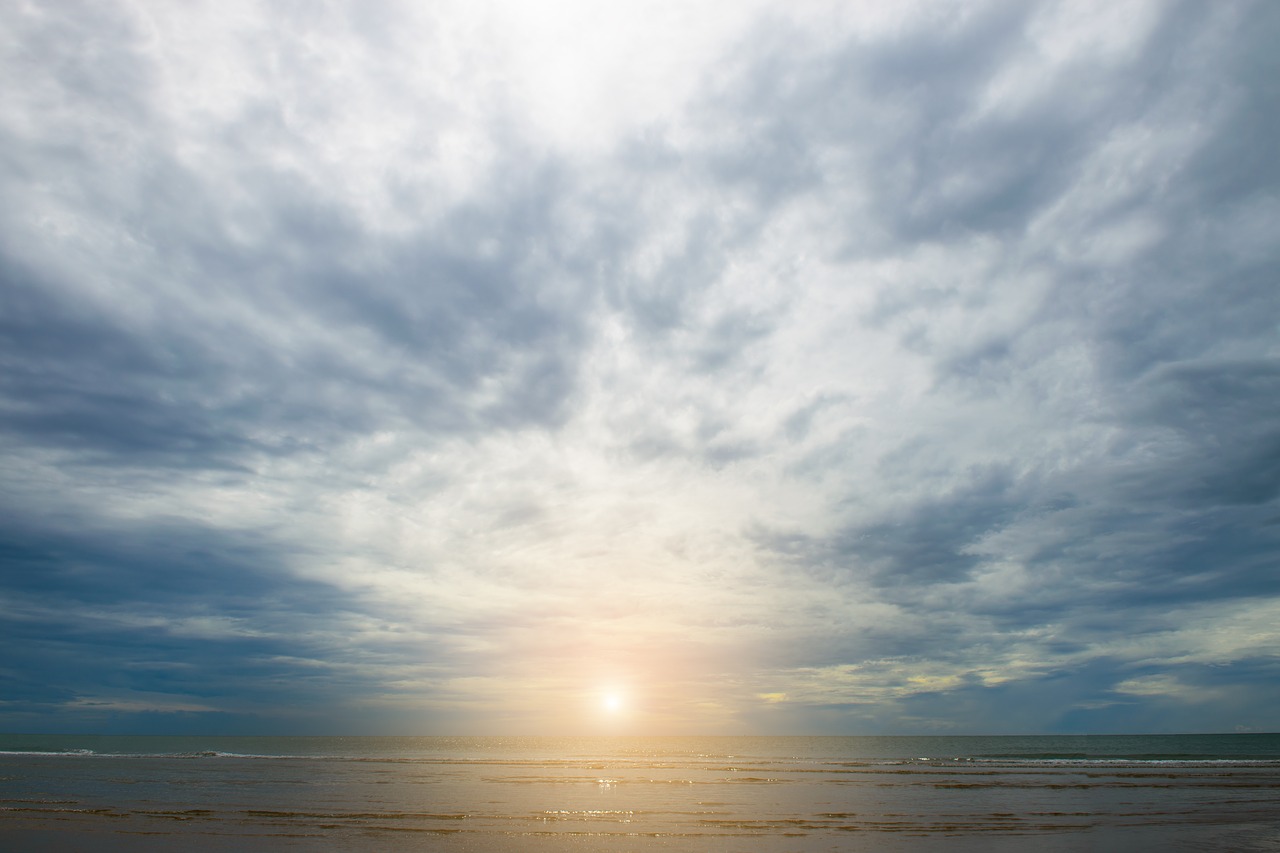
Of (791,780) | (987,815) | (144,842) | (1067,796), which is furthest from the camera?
(791,780)

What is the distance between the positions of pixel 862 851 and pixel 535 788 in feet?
99.1

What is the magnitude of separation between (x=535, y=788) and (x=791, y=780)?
A: 2182cm

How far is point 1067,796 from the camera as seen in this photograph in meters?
45.4

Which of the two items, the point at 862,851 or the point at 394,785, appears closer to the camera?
the point at 862,851

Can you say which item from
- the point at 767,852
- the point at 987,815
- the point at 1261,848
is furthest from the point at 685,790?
the point at 1261,848

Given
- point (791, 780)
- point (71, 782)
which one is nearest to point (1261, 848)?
point (791, 780)

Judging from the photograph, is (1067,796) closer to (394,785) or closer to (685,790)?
(685,790)

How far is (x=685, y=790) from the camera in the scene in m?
47.8

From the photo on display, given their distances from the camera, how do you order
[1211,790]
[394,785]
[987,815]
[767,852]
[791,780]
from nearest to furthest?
[767,852] < [987,815] < [1211,790] < [394,785] < [791,780]

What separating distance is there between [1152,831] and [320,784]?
54661mm

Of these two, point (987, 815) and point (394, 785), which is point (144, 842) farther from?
point (987, 815)

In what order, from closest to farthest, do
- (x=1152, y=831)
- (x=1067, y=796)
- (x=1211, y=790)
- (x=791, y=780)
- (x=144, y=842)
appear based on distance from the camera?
(x=144, y=842)
(x=1152, y=831)
(x=1067, y=796)
(x=1211, y=790)
(x=791, y=780)

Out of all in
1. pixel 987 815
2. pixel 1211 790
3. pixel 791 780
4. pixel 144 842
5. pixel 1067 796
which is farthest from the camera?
pixel 791 780

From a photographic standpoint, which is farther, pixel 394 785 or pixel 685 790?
pixel 394 785
